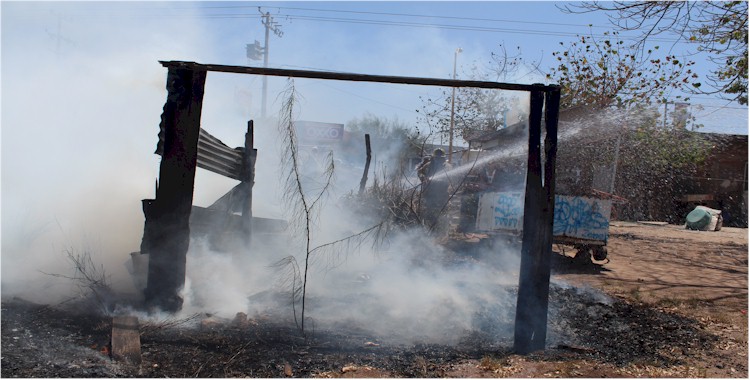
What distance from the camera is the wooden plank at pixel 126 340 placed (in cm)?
457

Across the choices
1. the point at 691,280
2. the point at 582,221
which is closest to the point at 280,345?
the point at 582,221

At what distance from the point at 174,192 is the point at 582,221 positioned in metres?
8.06

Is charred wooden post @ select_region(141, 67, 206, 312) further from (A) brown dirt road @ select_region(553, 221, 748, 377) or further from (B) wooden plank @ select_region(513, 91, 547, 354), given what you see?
(A) brown dirt road @ select_region(553, 221, 748, 377)

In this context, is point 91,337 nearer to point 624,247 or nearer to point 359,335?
point 359,335

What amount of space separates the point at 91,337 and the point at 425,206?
8.28 metres

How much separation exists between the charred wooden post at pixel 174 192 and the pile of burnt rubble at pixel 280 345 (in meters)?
0.42

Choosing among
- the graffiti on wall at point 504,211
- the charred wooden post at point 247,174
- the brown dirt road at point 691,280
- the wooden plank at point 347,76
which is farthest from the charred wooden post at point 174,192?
the graffiti on wall at point 504,211

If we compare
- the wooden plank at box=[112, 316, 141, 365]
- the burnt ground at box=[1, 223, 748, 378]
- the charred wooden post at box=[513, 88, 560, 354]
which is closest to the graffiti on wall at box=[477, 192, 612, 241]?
the burnt ground at box=[1, 223, 748, 378]

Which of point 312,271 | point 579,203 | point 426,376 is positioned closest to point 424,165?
point 579,203

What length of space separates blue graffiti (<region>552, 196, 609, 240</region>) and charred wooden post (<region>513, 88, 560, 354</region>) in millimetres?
5561

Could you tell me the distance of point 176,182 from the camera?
212 inches

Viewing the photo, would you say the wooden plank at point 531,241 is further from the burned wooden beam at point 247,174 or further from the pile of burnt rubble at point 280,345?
the burned wooden beam at point 247,174

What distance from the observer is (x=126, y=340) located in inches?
190

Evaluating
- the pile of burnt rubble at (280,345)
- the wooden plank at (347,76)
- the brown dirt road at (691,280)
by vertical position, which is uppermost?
the wooden plank at (347,76)
